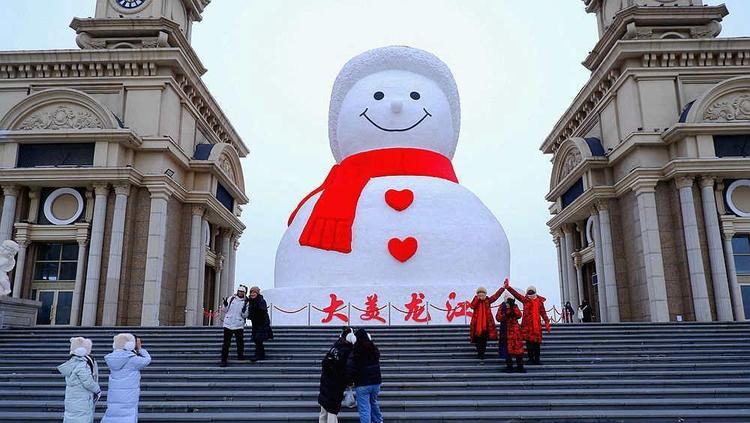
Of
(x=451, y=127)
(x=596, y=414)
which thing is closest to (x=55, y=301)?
(x=451, y=127)

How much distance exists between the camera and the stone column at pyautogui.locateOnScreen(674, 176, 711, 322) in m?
19.5

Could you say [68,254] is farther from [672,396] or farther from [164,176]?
[672,396]

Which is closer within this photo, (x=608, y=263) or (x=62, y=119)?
(x=62, y=119)

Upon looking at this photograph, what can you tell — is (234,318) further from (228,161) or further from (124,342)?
(228,161)

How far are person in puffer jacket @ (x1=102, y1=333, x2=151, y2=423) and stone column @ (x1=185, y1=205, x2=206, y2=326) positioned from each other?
1616cm

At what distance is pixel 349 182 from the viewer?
58.7 ft

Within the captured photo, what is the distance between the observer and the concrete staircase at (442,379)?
8.84 metres

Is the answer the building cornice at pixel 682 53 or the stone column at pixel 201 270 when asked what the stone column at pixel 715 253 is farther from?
the stone column at pixel 201 270

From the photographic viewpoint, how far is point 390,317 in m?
16.1

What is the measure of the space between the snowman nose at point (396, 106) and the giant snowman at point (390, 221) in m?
0.03

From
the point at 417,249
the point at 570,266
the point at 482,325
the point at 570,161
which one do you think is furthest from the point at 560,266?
the point at 482,325

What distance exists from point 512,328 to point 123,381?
254 inches

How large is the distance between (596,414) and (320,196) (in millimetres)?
11259

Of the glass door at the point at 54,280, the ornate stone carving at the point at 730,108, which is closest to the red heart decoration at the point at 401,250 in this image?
the ornate stone carving at the point at 730,108
